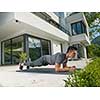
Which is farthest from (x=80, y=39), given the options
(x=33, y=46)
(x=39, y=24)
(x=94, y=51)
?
(x=39, y=24)

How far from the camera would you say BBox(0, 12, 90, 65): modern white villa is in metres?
7.05

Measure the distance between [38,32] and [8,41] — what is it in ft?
8.94

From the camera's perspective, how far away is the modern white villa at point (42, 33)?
23.1 feet

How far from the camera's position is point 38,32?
345 inches

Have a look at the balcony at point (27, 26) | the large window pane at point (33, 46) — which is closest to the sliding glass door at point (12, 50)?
the balcony at point (27, 26)

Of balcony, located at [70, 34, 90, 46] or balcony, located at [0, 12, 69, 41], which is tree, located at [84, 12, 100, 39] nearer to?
balcony, located at [70, 34, 90, 46]

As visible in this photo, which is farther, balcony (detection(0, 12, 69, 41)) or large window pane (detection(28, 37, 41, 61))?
large window pane (detection(28, 37, 41, 61))

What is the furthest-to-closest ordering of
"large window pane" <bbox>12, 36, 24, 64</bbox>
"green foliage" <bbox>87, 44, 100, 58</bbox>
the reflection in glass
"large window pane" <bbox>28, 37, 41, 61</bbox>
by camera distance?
1. the reflection in glass
2. "large window pane" <bbox>12, 36, 24, 64</bbox>
3. "large window pane" <bbox>28, 37, 41, 61</bbox>
4. "green foliage" <bbox>87, 44, 100, 58</bbox>

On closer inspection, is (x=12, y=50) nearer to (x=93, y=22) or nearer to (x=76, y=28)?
(x=76, y=28)

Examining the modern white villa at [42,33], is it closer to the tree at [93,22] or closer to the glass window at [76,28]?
the glass window at [76,28]

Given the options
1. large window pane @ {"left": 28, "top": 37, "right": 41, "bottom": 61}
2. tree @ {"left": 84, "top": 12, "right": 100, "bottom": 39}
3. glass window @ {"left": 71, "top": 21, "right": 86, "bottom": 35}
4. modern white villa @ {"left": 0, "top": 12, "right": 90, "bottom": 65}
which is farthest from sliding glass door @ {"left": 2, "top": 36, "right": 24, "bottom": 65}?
tree @ {"left": 84, "top": 12, "right": 100, "bottom": 39}

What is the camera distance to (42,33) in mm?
9039
